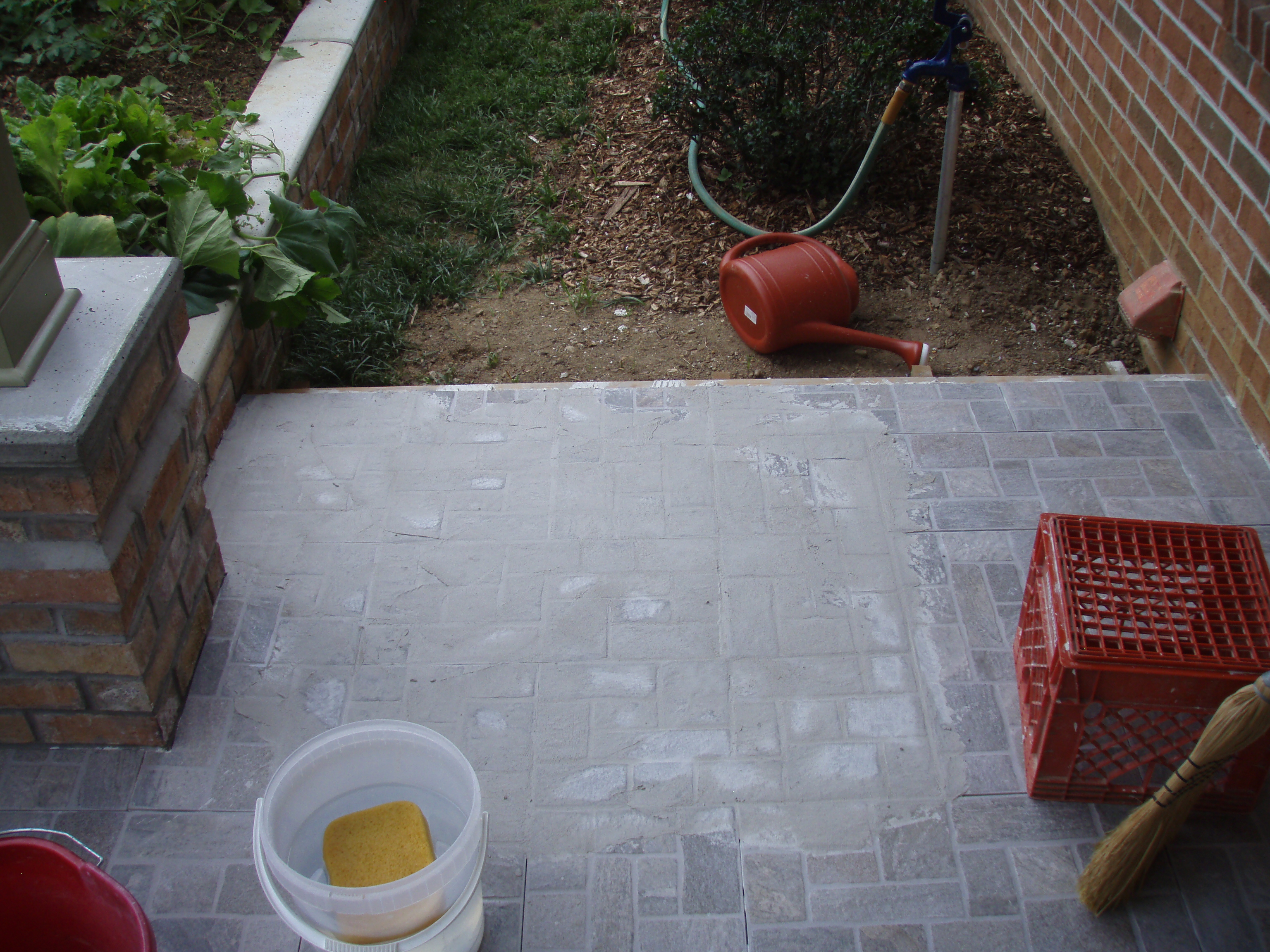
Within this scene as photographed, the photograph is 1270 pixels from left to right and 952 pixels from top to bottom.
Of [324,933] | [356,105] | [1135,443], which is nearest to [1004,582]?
[1135,443]

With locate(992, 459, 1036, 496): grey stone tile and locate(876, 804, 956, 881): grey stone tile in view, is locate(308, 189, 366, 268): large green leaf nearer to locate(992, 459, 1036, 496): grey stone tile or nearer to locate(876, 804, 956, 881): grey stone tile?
locate(992, 459, 1036, 496): grey stone tile

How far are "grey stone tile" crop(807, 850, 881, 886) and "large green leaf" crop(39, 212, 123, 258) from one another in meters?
2.29

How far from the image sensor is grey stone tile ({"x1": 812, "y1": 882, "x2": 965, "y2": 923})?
205cm

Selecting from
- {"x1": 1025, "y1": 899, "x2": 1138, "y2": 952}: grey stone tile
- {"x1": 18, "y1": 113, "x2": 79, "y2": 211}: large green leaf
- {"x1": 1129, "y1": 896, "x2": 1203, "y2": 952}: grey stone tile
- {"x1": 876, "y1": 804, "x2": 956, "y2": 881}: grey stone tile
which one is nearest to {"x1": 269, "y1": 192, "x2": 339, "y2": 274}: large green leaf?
{"x1": 18, "y1": 113, "x2": 79, "y2": 211}: large green leaf

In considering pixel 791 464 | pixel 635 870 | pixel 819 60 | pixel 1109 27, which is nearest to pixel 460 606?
pixel 635 870

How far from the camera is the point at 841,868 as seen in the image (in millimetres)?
2127

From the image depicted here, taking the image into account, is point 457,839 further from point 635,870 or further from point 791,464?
point 791,464

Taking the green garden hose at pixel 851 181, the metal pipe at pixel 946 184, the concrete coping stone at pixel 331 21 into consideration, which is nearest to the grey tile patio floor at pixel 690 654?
the metal pipe at pixel 946 184

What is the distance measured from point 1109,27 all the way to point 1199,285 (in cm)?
134

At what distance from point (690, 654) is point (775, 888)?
62 centimetres

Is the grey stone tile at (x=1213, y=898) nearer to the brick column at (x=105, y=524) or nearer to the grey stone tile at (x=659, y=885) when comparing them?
the grey stone tile at (x=659, y=885)

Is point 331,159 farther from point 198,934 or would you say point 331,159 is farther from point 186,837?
point 198,934

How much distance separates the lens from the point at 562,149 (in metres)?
5.02

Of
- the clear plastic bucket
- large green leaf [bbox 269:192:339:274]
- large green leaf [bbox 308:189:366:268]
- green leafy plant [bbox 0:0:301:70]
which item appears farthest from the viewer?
green leafy plant [bbox 0:0:301:70]
